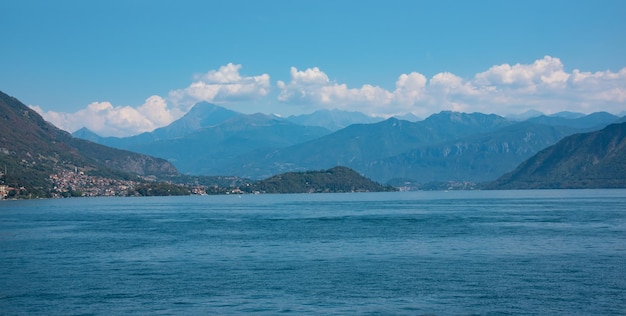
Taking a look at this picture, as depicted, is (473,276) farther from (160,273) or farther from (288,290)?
(160,273)

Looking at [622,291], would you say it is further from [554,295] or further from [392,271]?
[392,271]

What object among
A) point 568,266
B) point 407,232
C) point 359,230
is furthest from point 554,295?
point 359,230

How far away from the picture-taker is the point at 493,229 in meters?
109

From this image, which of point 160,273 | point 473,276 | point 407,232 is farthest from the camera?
point 407,232

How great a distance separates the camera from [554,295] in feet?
167

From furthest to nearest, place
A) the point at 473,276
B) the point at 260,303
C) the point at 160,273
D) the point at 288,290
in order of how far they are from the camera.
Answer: the point at 160,273
the point at 473,276
the point at 288,290
the point at 260,303

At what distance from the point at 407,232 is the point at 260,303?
5991 centimetres

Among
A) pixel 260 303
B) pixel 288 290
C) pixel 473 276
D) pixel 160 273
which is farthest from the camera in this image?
pixel 160 273

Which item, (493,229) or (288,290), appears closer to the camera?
(288,290)

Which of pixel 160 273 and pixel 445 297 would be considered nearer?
pixel 445 297

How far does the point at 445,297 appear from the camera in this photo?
5081cm

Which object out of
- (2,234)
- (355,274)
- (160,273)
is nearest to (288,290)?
(355,274)

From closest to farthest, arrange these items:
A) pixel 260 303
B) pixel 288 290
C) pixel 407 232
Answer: pixel 260 303 → pixel 288 290 → pixel 407 232

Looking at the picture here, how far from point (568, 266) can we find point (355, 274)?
2089 cm
